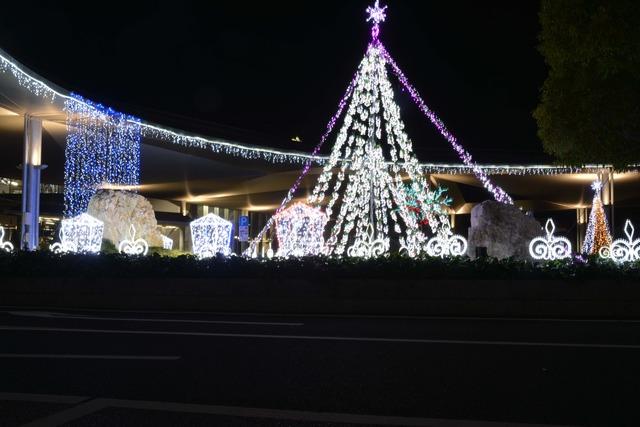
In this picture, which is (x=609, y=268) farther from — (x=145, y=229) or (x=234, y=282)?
(x=145, y=229)

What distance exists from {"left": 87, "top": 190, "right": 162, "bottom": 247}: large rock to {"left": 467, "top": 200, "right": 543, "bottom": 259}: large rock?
→ 12562 millimetres

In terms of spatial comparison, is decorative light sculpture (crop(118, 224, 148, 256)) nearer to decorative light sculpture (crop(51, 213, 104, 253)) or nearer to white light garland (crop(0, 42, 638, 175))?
decorative light sculpture (crop(51, 213, 104, 253))

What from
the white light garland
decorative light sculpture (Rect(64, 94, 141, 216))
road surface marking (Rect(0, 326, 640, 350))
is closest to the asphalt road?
road surface marking (Rect(0, 326, 640, 350))

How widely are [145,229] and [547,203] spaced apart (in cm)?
3892

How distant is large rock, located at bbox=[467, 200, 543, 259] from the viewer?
2075 cm

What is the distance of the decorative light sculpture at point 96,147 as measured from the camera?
24000 millimetres

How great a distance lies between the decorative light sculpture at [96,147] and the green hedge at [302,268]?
30.3 ft

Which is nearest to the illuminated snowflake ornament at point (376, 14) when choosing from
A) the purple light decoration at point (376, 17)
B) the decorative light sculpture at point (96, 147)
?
the purple light decoration at point (376, 17)

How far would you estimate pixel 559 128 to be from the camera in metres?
13.3

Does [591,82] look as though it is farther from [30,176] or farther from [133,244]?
[30,176]

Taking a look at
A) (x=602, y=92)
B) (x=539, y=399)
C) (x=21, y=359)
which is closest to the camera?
(x=539, y=399)

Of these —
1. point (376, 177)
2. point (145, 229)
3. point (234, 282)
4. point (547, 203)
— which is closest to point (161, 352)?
point (234, 282)

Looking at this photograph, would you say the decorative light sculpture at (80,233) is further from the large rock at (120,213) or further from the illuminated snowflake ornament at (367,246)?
the illuminated snowflake ornament at (367,246)

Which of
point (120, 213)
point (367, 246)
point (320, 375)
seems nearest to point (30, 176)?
point (120, 213)
